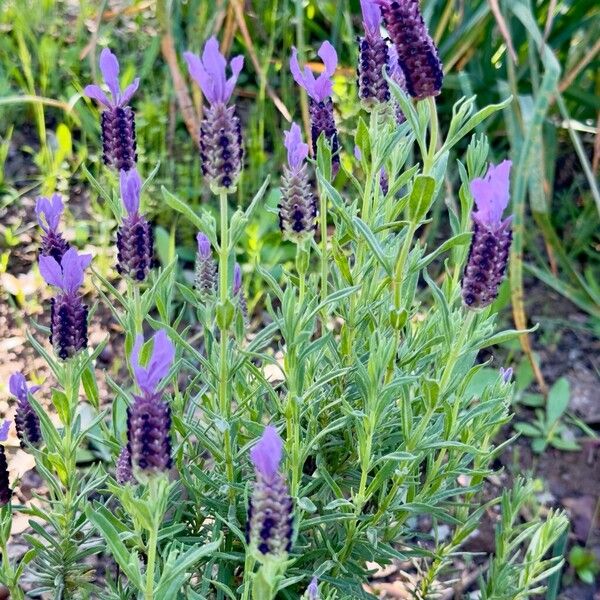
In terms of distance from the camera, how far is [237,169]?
0.99m

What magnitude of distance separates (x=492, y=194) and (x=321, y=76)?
0.33 metres

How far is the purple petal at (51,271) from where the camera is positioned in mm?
1046

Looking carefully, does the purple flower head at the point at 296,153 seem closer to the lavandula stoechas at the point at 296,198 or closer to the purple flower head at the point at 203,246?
the lavandula stoechas at the point at 296,198


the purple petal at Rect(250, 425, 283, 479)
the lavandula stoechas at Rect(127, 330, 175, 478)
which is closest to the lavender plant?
the lavandula stoechas at Rect(127, 330, 175, 478)

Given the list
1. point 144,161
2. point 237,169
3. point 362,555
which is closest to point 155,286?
point 237,169

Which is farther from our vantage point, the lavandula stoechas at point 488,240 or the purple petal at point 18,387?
the purple petal at point 18,387

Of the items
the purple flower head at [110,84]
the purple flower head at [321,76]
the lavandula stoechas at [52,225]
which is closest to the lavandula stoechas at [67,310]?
the lavandula stoechas at [52,225]

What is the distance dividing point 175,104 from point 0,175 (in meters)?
0.58

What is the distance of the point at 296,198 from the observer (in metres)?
1.09

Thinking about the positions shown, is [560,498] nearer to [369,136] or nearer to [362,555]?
[362,555]

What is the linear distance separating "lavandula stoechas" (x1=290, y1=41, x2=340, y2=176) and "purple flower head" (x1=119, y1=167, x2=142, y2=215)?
245mm

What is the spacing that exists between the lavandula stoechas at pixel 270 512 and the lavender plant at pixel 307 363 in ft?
0.12

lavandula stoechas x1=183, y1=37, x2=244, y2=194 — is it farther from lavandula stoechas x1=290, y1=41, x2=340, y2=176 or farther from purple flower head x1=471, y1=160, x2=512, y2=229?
purple flower head x1=471, y1=160, x2=512, y2=229

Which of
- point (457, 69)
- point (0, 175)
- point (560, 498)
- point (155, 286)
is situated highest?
point (155, 286)
